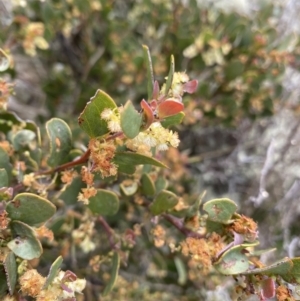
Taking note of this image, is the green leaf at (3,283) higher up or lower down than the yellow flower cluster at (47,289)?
lower down

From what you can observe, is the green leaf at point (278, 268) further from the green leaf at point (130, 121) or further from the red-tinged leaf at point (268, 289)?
the green leaf at point (130, 121)

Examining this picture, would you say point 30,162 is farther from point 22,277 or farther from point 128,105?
point 128,105

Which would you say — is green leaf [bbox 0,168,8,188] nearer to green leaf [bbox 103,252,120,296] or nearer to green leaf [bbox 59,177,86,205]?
green leaf [bbox 59,177,86,205]

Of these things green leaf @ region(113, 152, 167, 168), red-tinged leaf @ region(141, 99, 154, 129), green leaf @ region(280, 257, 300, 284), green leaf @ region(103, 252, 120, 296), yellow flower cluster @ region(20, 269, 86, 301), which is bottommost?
green leaf @ region(103, 252, 120, 296)

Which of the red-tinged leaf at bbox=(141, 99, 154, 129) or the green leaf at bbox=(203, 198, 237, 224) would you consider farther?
the green leaf at bbox=(203, 198, 237, 224)

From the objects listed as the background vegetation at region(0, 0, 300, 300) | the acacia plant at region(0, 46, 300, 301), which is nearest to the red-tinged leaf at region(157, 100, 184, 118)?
the acacia plant at region(0, 46, 300, 301)

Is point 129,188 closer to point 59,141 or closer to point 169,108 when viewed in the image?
point 59,141

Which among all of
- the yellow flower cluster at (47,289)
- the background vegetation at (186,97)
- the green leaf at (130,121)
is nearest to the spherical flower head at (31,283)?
the yellow flower cluster at (47,289)
